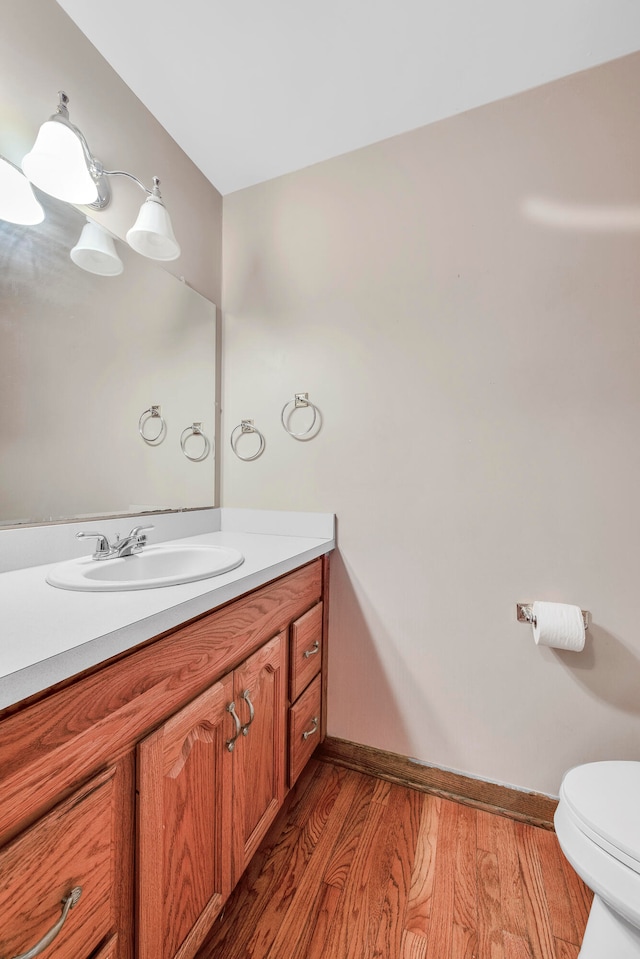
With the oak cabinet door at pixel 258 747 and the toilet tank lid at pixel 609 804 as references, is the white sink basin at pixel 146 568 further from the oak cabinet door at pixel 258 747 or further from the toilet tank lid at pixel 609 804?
the toilet tank lid at pixel 609 804

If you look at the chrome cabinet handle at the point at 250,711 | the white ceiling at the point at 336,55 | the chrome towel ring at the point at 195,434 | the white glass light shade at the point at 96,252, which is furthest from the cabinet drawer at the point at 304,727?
the white ceiling at the point at 336,55

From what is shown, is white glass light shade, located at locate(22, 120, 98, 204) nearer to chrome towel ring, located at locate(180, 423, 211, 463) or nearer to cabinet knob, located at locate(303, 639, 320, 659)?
chrome towel ring, located at locate(180, 423, 211, 463)

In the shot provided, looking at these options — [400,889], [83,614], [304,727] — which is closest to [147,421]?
[83,614]

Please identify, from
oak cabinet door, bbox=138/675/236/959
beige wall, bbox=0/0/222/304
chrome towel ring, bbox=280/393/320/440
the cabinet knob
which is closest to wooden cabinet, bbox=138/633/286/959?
oak cabinet door, bbox=138/675/236/959

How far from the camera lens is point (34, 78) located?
0.99m

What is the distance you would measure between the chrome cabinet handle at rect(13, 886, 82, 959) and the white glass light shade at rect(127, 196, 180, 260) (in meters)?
1.50

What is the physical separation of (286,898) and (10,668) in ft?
3.36

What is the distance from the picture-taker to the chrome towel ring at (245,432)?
1602 mm

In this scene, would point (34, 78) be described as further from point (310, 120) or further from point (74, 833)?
point (74, 833)

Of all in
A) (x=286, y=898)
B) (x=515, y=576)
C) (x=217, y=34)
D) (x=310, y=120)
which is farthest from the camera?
(x=310, y=120)

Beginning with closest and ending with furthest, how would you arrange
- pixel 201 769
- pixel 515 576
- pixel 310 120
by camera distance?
pixel 201 769
pixel 515 576
pixel 310 120

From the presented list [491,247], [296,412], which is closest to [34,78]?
[296,412]

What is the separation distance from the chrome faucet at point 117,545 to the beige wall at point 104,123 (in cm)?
95

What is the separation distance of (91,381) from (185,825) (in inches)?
44.2
